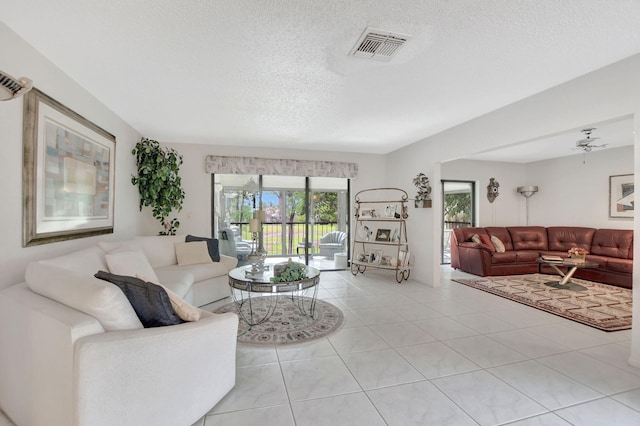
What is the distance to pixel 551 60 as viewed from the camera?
2.31 m

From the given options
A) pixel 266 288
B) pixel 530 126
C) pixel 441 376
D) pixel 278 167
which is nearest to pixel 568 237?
pixel 530 126

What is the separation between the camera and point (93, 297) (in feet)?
4.88

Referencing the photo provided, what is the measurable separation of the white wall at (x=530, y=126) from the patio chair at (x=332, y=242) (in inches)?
56.5

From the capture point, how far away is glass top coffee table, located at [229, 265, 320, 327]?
2.79 metres

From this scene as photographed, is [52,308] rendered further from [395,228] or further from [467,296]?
[395,228]

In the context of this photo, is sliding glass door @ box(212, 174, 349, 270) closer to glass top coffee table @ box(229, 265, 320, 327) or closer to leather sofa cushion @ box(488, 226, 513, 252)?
glass top coffee table @ box(229, 265, 320, 327)

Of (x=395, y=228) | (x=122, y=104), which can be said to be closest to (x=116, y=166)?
(x=122, y=104)

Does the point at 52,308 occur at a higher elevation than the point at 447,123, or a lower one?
lower

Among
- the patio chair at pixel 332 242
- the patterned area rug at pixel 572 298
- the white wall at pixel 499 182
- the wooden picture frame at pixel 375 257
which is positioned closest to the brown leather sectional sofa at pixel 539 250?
the patterned area rug at pixel 572 298

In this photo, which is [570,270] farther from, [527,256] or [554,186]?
[554,186]

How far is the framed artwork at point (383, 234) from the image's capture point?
544 cm

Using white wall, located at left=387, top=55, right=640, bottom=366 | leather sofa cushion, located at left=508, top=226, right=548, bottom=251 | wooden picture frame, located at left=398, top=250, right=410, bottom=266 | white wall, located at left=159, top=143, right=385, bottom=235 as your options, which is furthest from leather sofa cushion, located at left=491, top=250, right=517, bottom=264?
white wall, located at left=159, top=143, right=385, bottom=235

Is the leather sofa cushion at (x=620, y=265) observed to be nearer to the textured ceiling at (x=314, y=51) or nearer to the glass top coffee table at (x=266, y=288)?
the textured ceiling at (x=314, y=51)

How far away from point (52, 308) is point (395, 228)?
16.6 ft
